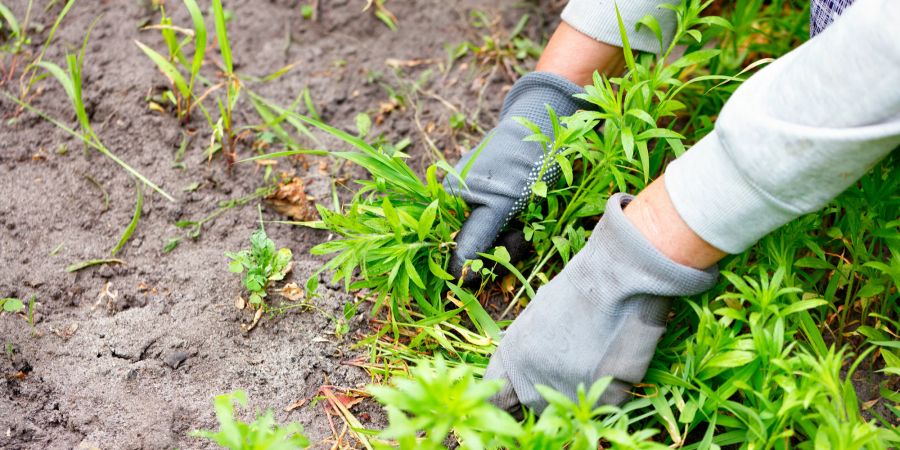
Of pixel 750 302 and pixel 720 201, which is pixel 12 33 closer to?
pixel 720 201

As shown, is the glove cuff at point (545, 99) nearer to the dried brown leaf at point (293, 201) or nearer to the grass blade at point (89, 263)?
the dried brown leaf at point (293, 201)

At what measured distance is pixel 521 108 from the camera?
2.02 m

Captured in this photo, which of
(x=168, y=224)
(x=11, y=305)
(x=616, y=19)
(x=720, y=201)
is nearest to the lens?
(x=720, y=201)

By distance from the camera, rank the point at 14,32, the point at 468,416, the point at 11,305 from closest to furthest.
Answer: the point at 468,416 < the point at 11,305 < the point at 14,32

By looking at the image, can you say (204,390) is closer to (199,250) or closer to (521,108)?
(199,250)

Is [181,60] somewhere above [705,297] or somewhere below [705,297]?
above

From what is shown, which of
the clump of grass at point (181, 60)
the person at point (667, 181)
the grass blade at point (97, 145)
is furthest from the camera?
the grass blade at point (97, 145)

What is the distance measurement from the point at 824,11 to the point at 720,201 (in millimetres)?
555

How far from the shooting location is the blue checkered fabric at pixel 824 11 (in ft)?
5.18

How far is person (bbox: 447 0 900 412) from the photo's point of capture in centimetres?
130

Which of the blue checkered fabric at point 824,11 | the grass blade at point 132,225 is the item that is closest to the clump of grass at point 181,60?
the grass blade at point 132,225

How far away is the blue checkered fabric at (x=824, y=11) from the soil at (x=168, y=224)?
0.98 m

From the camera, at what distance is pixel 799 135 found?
4.34ft

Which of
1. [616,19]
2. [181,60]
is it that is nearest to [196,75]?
[181,60]
